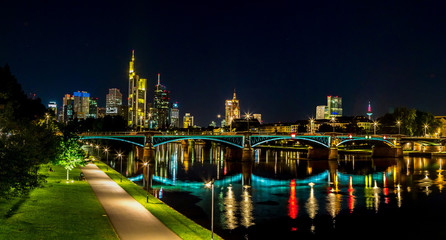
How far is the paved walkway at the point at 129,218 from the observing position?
66.7ft

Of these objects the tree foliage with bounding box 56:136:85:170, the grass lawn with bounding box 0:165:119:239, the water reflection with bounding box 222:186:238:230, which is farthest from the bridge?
the grass lawn with bounding box 0:165:119:239

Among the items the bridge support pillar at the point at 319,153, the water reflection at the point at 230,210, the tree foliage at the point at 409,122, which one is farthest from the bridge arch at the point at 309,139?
the tree foliage at the point at 409,122

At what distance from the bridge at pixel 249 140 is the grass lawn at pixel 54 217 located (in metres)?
47.9

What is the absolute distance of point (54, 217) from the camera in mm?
23531

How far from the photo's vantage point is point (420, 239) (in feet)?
88.8

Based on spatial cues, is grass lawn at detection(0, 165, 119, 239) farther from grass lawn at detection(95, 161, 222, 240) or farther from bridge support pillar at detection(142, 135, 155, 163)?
bridge support pillar at detection(142, 135, 155, 163)

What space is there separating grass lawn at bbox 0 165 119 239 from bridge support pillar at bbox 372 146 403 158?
307 feet

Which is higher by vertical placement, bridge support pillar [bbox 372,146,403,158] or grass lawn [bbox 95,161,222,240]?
bridge support pillar [bbox 372,146,403,158]

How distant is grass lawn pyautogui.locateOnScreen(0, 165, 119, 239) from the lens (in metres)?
19.7

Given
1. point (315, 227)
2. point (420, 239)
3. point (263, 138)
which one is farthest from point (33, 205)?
point (263, 138)

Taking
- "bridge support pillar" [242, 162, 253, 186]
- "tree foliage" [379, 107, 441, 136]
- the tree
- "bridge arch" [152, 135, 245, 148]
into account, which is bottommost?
"bridge support pillar" [242, 162, 253, 186]

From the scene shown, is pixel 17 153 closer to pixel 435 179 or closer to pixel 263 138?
pixel 435 179

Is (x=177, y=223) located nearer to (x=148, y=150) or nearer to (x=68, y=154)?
(x=68, y=154)

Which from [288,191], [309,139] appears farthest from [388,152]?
[288,191]
